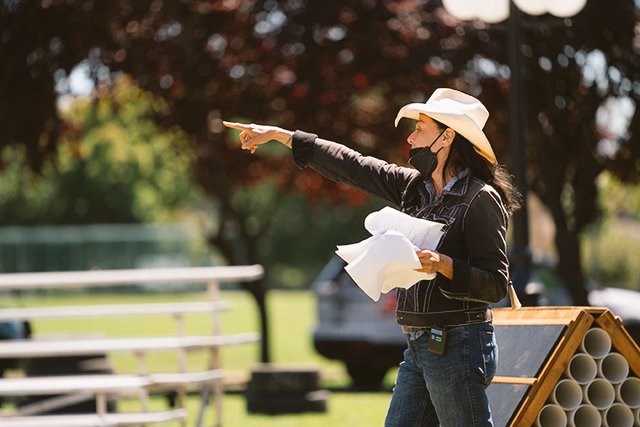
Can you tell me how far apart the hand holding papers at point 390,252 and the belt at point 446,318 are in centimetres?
Result: 19

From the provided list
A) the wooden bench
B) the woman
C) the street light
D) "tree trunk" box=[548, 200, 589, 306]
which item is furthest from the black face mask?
"tree trunk" box=[548, 200, 589, 306]

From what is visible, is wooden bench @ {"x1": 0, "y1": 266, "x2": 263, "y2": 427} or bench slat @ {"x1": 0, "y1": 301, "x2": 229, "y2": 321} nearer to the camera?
wooden bench @ {"x1": 0, "y1": 266, "x2": 263, "y2": 427}

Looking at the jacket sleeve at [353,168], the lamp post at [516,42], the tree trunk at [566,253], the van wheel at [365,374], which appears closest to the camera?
the jacket sleeve at [353,168]

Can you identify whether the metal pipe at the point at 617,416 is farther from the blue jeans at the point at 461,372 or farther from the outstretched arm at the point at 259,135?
the outstretched arm at the point at 259,135

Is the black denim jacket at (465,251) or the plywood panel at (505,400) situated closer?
the black denim jacket at (465,251)

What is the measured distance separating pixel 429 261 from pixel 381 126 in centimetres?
1013

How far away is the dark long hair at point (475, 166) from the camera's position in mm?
5137

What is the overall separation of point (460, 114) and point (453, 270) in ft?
2.15

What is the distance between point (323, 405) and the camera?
37.9 ft

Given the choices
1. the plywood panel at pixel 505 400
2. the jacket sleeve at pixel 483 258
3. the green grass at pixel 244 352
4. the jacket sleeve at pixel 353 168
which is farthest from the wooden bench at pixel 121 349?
the jacket sleeve at pixel 483 258

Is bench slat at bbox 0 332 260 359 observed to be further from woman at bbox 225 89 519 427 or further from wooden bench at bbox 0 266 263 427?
woman at bbox 225 89 519 427

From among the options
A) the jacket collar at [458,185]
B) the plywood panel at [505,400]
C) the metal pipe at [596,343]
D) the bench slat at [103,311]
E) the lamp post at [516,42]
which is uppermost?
the lamp post at [516,42]

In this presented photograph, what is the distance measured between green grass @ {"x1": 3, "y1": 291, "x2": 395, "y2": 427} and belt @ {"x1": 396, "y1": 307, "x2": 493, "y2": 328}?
5.63 m

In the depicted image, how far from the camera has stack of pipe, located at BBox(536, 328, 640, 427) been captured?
5820 mm
